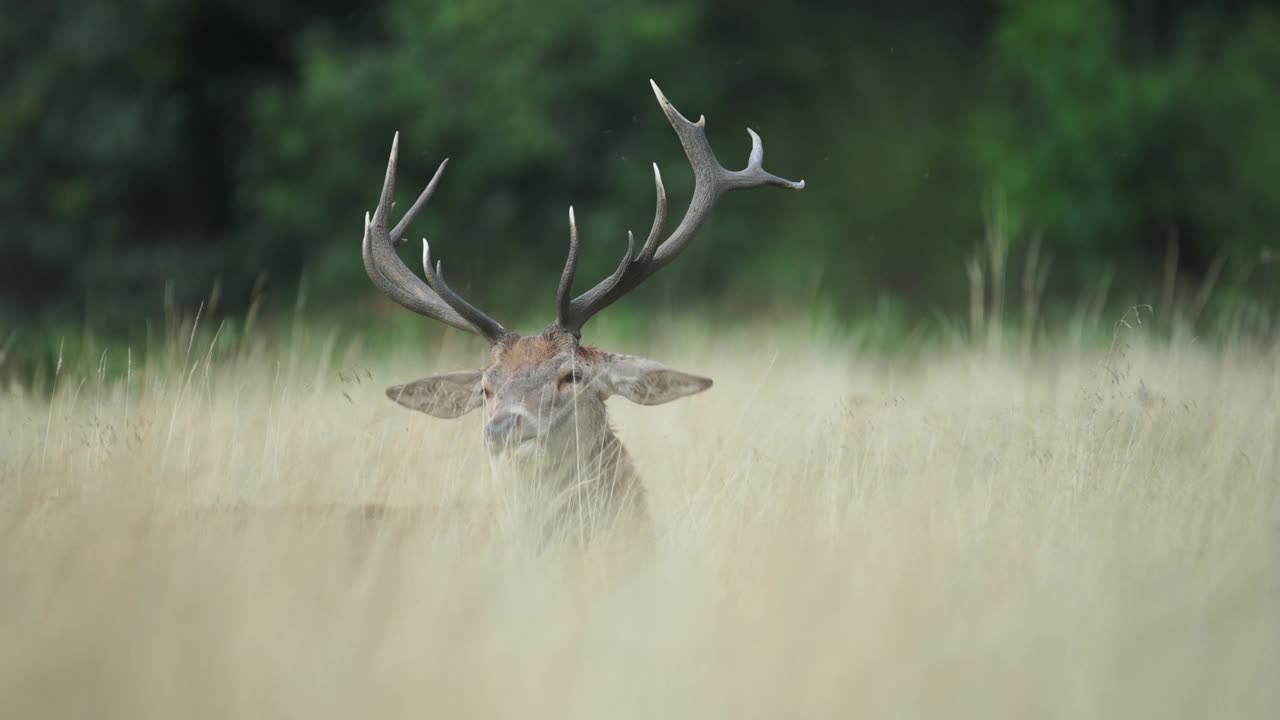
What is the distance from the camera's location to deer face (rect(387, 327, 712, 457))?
468cm

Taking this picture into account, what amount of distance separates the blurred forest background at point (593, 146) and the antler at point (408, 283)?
887 cm

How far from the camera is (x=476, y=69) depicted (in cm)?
1642

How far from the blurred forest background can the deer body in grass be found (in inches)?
351

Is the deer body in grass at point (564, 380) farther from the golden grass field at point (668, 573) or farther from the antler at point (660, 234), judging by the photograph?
the golden grass field at point (668, 573)

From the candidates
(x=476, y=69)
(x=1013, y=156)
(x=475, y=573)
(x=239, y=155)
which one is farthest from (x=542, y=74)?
(x=475, y=573)

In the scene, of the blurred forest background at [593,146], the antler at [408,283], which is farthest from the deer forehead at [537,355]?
the blurred forest background at [593,146]

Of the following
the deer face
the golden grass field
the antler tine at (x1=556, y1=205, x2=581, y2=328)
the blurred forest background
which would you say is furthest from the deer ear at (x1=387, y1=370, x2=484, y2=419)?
the blurred forest background

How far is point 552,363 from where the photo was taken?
16.1ft

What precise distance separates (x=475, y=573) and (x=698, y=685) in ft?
2.86

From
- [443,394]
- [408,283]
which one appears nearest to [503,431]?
[443,394]

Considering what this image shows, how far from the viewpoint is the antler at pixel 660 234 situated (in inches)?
196

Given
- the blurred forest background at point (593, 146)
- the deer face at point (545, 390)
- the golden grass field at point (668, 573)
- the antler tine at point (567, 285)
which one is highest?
the blurred forest background at point (593, 146)

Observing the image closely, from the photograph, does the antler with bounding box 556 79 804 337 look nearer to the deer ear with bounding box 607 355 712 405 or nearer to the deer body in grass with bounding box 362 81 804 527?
the deer body in grass with bounding box 362 81 804 527

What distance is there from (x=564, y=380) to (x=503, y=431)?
37 centimetres
